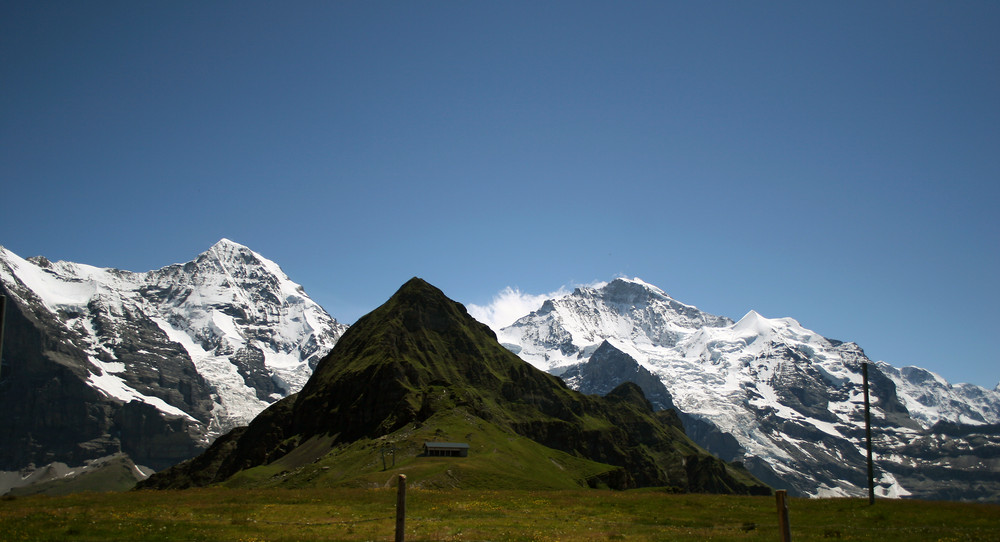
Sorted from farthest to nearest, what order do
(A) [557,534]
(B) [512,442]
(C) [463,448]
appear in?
(B) [512,442], (C) [463,448], (A) [557,534]

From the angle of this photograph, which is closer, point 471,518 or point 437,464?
point 471,518

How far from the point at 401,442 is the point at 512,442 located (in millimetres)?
32003

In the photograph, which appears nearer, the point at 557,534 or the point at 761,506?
the point at 557,534

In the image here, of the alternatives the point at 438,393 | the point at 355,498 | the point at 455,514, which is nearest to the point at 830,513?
the point at 455,514

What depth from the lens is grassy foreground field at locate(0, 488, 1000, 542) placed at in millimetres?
42750

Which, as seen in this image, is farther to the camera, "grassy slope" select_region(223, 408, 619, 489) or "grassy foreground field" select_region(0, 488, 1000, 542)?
"grassy slope" select_region(223, 408, 619, 489)

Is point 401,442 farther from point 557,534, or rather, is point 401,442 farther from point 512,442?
point 557,534

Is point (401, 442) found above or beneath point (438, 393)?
beneath

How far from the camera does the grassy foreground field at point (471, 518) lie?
42.8m

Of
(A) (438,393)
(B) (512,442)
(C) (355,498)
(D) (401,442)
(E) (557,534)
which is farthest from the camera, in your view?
(A) (438,393)

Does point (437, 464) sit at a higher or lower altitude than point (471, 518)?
higher

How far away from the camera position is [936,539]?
43281 mm

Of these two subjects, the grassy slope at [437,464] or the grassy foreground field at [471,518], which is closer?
the grassy foreground field at [471,518]

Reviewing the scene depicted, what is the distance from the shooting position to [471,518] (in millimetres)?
50938
